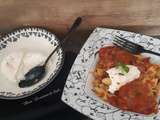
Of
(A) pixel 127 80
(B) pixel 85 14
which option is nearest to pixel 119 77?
(A) pixel 127 80

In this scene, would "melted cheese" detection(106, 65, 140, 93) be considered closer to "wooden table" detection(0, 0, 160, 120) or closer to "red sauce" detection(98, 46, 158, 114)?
"red sauce" detection(98, 46, 158, 114)

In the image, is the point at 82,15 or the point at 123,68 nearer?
the point at 123,68

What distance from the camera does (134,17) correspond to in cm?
88

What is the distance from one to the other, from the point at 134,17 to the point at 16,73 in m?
0.30

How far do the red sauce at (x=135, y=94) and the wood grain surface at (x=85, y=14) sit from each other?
132 millimetres

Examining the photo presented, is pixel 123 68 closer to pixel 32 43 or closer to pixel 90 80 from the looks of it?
pixel 90 80

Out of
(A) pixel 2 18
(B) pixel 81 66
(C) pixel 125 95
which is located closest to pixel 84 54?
(B) pixel 81 66

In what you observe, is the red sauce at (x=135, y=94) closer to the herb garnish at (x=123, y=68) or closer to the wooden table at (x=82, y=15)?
the herb garnish at (x=123, y=68)

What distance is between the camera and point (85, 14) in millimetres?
899

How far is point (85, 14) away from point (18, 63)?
0.67ft

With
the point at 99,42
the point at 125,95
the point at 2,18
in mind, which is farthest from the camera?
the point at 2,18

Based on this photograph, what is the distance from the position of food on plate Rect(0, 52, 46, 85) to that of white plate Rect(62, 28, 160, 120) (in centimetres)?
10

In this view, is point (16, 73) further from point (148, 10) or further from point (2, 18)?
point (148, 10)

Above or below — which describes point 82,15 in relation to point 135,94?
above
